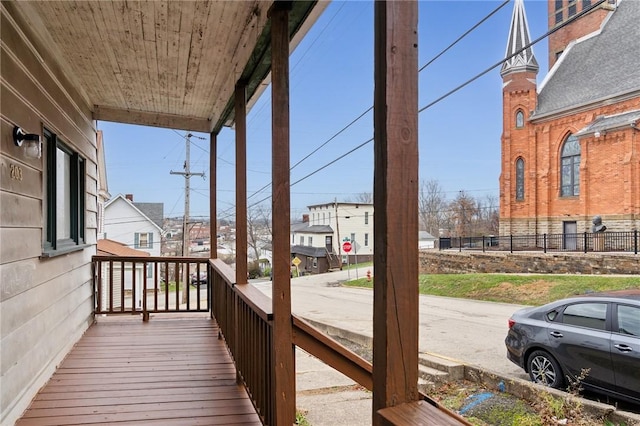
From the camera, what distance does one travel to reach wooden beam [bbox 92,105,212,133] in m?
4.66

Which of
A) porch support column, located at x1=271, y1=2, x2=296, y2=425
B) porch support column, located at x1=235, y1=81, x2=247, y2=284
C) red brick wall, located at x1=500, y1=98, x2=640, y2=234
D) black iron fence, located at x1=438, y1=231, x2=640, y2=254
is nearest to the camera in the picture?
porch support column, located at x1=271, y1=2, x2=296, y2=425

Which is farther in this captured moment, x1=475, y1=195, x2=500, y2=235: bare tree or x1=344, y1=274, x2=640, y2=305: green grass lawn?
x1=475, y1=195, x2=500, y2=235: bare tree

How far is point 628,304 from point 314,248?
1740 cm

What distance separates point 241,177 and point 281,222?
4.27 ft

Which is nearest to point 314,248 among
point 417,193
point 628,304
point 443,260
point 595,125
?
point 443,260

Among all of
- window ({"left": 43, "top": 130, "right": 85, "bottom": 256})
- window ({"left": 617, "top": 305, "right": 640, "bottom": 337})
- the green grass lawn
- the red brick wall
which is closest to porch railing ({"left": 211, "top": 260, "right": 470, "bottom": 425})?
window ({"left": 43, "top": 130, "right": 85, "bottom": 256})

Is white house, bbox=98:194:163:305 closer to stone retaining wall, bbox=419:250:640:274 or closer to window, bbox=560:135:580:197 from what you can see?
stone retaining wall, bbox=419:250:640:274

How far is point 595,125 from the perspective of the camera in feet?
52.0

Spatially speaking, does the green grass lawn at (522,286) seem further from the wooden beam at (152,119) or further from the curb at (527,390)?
the wooden beam at (152,119)

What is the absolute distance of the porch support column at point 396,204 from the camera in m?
0.94

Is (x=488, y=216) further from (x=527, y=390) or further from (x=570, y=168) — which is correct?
(x=527, y=390)

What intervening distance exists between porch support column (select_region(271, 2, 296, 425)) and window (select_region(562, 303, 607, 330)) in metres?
3.78

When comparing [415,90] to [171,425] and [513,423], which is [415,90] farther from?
[513,423]

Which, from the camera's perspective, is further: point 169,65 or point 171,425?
point 169,65
